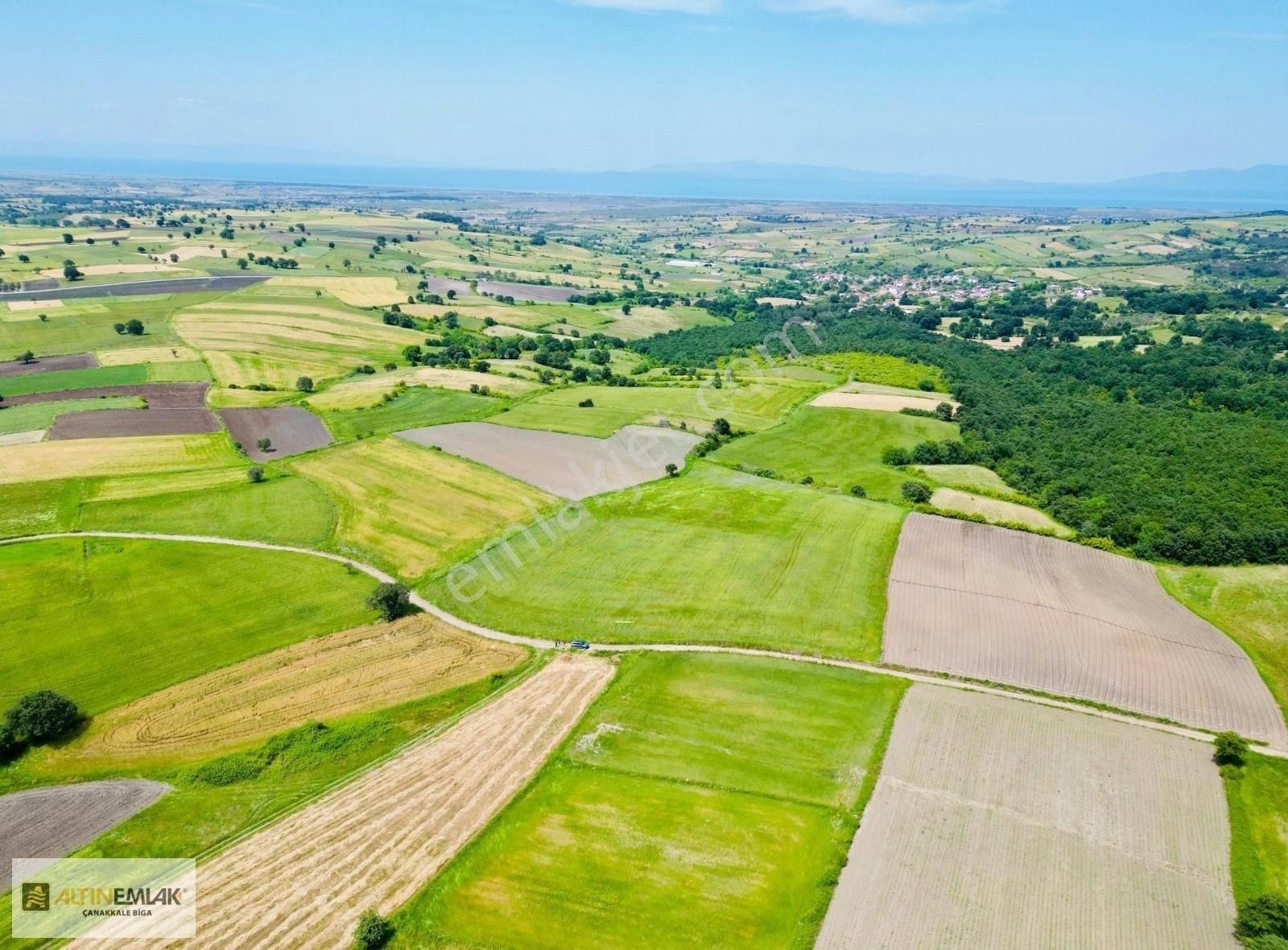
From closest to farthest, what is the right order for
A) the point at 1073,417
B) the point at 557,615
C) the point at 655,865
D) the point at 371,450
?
the point at 655,865
the point at 557,615
the point at 371,450
the point at 1073,417

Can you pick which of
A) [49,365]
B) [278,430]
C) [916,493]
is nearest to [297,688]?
[278,430]

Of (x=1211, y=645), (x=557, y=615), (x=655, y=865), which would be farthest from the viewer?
(x=557, y=615)

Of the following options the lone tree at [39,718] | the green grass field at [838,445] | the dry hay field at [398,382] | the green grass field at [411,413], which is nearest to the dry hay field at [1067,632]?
the green grass field at [838,445]

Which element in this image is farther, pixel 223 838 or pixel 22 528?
pixel 22 528

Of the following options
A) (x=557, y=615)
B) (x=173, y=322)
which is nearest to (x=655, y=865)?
(x=557, y=615)

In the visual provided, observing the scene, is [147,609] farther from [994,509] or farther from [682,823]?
[994,509]

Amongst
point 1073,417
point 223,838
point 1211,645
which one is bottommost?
point 223,838

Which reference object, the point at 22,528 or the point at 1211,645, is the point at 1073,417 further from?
the point at 22,528

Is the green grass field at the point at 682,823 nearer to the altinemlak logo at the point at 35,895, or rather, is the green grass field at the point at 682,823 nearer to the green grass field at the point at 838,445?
the altinemlak logo at the point at 35,895
